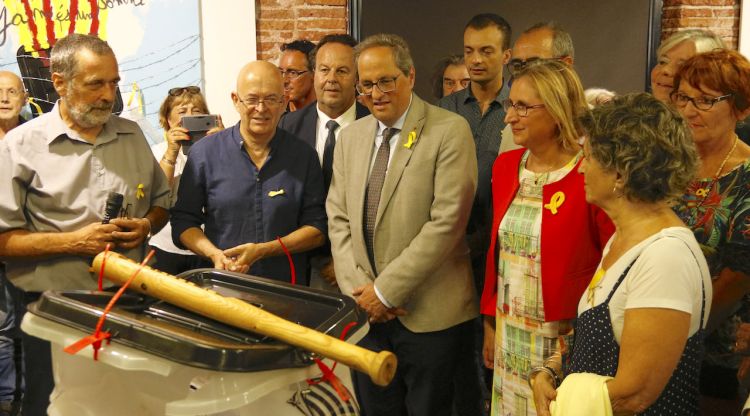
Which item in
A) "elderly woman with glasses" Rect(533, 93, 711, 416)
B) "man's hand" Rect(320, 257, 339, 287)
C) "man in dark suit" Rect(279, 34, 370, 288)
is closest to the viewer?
"elderly woman with glasses" Rect(533, 93, 711, 416)

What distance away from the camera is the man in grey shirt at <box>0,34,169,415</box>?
2.34 m

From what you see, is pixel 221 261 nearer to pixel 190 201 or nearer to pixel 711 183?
pixel 190 201

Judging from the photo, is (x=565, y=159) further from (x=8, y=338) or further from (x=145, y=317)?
(x=8, y=338)

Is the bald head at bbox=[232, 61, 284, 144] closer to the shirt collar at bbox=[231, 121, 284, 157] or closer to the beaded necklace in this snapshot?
the shirt collar at bbox=[231, 121, 284, 157]

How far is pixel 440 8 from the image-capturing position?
4777 millimetres

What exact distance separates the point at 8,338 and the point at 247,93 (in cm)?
179

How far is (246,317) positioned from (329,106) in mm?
1965

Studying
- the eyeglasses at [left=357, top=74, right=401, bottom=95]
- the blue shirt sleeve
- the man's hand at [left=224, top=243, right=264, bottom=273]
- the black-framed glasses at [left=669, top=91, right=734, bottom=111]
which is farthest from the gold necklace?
the blue shirt sleeve

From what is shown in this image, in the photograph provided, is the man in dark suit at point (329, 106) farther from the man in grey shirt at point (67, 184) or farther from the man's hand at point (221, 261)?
the man in grey shirt at point (67, 184)

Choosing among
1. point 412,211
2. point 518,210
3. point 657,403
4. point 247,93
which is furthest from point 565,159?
point 247,93

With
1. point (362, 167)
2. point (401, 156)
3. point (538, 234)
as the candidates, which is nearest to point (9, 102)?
point (362, 167)

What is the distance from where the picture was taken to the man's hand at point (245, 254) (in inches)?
101

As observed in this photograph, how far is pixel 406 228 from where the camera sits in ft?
8.51

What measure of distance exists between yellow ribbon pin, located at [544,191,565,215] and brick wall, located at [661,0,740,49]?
302 centimetres
